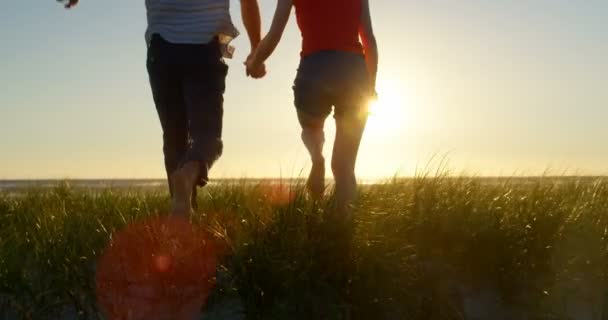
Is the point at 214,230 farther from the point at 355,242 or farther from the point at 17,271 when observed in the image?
the point at 17,271

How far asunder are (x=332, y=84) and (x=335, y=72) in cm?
7

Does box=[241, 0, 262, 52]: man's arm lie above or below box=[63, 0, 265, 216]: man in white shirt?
above

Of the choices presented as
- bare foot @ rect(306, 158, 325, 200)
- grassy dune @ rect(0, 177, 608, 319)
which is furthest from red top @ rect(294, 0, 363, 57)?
grassy dune @ rect(0, 177, 608, 319)

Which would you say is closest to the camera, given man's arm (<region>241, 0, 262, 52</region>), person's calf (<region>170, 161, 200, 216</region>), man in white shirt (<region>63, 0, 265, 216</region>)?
person's calf (<region>170, 161, 200, 216</region>)

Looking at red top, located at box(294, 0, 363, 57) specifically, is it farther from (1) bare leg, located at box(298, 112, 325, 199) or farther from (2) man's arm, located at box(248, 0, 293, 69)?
(1) bare leg, located at box(298, 112, 325, 199)

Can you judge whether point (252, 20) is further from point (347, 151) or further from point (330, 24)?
point (347, 151)

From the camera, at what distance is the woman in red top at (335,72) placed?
402 centimetres

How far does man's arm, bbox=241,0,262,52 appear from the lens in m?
4.33

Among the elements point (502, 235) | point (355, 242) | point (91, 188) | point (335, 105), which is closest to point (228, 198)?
point (335, 105)

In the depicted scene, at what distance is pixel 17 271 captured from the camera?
352 cm

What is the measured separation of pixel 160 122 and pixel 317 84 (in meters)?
0.99

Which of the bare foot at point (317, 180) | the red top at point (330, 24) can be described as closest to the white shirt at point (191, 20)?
the red top at point (330, 24)

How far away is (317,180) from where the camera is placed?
4.22 metres

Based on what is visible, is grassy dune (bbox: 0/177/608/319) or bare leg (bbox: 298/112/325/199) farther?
bare leg (bbox: 298/112/325/199)
